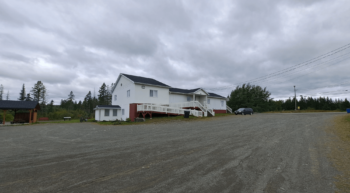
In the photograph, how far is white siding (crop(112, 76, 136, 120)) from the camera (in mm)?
25898

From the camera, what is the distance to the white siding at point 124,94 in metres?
25.9

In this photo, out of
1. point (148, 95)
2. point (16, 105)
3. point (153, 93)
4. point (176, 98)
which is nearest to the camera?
point (148, 95)

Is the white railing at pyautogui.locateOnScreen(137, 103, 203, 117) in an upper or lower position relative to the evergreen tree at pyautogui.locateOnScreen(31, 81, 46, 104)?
lower

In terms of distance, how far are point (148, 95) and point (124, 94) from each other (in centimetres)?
454

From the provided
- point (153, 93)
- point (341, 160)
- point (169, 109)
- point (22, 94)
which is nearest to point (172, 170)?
point (341, 160)

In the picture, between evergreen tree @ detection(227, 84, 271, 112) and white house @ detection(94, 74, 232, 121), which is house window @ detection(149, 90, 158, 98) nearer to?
white house @ detection(94, 74, 232, 121)

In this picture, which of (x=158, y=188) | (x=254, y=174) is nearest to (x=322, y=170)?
→ (x=254, y=174)

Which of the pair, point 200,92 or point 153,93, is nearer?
point 153,93

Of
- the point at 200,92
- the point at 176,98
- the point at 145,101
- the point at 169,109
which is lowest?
the point at 169,109

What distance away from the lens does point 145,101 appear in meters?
26.1

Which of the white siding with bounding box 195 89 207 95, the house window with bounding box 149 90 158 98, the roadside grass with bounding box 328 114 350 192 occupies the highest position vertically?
the white siding with bounding box 195 89 207 95

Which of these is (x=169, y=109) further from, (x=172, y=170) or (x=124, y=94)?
(x=172, y=170)

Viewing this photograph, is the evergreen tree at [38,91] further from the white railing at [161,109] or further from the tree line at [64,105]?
the white railing at [161,109]

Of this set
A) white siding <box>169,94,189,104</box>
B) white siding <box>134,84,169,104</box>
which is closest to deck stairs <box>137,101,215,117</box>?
white siding <box>134,84,169,104</box>
